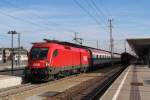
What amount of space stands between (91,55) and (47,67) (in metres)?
20.7

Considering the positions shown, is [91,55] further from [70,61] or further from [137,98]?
[137,98]

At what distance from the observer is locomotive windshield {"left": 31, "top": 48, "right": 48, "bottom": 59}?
25.1 metres

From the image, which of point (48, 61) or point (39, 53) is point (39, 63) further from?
point (39, 53)

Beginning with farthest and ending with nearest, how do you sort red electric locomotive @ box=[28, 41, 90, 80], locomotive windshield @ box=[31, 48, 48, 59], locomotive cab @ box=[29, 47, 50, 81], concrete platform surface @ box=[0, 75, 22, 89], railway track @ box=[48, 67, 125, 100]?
1. locomotive windshield @ box=[31, 48, 48, 59]
2. red electric locomotive @ box=[28, 41, 90, 80]
3. locomotive cab @ box=[29, 47, 50, 81]
4. concrete platform surface @ box=[0, 75, 22, 89]
5. railway track @ box=[48, 67, 125, 100]

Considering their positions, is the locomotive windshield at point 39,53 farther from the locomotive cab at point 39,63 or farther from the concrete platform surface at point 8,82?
the concrete platform surface at point 8,82

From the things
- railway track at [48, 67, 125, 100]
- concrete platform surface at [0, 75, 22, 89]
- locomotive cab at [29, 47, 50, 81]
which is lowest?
railway track at [48, 67, 125, 100]

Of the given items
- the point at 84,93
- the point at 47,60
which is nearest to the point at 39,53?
the point at 47,60

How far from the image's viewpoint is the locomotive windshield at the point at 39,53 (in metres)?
25.1

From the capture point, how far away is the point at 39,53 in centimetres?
2533

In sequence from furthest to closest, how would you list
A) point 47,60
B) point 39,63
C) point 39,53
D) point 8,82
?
point 39,53
point 47,60
point 39,63
point 8,82

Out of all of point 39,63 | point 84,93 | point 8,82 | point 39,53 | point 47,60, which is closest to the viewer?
point 84,93

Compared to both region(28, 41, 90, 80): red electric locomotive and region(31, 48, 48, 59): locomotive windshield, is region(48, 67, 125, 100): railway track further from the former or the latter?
region(31, 48, 48, 59): locomotive windshield

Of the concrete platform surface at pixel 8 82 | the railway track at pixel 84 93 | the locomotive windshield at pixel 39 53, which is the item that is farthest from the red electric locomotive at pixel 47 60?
the railway track at pixel 84 93

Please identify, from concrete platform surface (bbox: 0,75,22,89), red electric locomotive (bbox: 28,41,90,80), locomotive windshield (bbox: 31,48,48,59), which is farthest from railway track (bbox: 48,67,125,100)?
concrete platform surface (bbox: 0,75,22,89)
